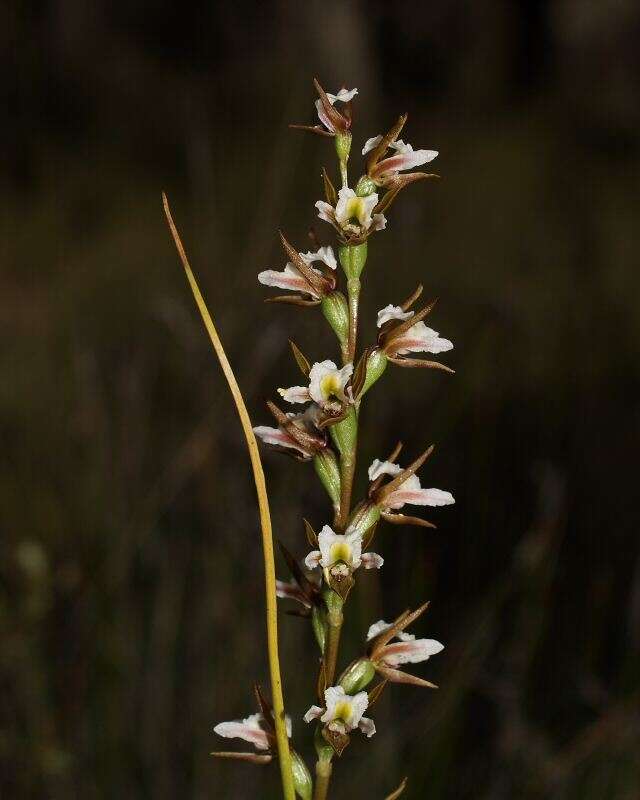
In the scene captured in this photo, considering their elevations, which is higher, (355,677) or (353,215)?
(353,215)

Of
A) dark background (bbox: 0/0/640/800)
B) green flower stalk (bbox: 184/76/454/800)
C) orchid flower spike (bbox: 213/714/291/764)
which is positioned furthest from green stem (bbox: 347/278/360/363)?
dark background (bbox: 0/0/640/800)

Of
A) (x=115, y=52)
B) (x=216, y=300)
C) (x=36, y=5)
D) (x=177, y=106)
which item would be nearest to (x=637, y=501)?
(x=216, y=300)

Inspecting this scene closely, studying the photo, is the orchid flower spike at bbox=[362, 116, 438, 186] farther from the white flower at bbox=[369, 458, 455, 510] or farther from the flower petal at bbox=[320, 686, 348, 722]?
the flower petal at bbox=[320, 686, 348, 722]

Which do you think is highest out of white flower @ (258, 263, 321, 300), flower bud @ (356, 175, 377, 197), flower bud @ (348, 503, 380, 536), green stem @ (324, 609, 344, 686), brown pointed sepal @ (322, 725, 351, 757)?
flower bud @ (356, 175, 377, 197)

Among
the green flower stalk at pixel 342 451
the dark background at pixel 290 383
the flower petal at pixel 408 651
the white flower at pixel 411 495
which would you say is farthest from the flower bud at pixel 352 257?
the dark background at pixel 290 383

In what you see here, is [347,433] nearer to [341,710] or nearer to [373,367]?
[373,367]

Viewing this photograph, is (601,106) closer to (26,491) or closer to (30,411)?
(30,411)

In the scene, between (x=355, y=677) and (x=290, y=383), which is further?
(x=290, y=383)

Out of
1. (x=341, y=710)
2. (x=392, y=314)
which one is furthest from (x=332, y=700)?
(x=392, y=314)
